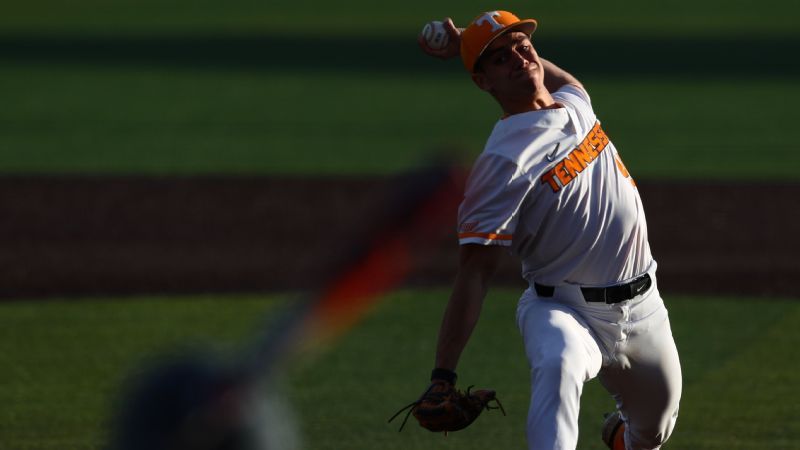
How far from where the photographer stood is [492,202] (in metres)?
4.58

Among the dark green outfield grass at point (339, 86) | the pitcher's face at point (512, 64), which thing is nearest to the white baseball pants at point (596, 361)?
the pitcher's face at point (512, 64)

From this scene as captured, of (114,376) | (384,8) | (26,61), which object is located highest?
(114,376)

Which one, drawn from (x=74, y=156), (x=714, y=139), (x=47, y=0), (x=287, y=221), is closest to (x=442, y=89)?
(x=714, y=139)

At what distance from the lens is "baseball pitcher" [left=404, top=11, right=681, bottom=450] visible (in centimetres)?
455

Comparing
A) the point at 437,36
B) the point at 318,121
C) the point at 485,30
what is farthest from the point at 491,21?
the point at 318,121

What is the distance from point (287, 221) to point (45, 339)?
3807 millimetres

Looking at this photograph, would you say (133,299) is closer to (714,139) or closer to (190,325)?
(190,325)

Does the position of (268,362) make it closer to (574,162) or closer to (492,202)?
(492,202)

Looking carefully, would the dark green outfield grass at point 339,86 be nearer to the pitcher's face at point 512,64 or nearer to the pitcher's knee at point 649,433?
the pitcher's knee at point 649,433

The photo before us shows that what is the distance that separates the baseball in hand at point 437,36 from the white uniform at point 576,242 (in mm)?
517

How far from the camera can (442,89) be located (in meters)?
18.9

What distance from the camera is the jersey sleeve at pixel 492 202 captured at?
454 centimetres

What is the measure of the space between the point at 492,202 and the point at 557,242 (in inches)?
13.5

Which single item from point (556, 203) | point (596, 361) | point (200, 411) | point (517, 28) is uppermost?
point (200, 411)
